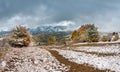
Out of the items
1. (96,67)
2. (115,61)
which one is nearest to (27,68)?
(96,67)

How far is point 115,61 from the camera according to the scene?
121ft

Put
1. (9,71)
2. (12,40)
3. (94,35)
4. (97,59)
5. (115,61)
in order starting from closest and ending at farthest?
1. (9,71)
2. (115,61)
3. (97,59)
4. (12,40)
5. (94,35)

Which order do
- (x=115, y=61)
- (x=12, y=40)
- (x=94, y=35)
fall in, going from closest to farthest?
1. (x=115, y=61)
2. (x=12, y=40)
3. (x=94, y=35)

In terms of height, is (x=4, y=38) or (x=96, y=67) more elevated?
(x=4, y=38)

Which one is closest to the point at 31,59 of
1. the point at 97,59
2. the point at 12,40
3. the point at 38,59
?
the point at 38,59

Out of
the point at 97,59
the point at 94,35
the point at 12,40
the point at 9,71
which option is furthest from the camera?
the point at 94,35

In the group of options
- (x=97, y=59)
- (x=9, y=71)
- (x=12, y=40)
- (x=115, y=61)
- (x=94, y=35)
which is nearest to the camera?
(x=9, y=71)

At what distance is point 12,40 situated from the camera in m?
63.5

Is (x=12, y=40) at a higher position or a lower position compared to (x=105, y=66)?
higher

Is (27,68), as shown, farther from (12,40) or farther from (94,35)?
(94,35)

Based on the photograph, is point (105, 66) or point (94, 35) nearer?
point (105, 66)

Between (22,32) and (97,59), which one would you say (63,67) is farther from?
(22,32)

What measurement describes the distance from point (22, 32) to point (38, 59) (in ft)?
85.9

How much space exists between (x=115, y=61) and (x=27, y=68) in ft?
36.8
